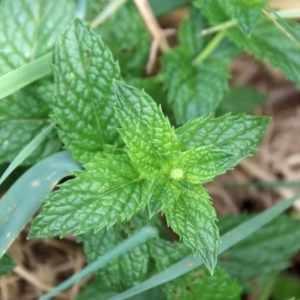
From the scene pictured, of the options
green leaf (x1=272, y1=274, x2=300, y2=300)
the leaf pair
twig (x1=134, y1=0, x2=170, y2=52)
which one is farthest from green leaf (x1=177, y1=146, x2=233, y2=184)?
green leaf (x1=272, y1=274, x2=300, y2=300)

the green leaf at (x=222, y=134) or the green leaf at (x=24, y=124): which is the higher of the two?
the green leaf at (x=24, y=124)

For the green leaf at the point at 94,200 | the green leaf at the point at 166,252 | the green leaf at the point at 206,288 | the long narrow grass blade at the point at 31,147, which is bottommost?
the green leaf at the point at 206,288

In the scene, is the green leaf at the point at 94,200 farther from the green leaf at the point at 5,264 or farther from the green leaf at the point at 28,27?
the green leaf at the point at 28,27

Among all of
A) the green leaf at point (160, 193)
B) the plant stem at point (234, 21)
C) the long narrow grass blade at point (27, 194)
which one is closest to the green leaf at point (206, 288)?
the green leaf at point (160, 193)

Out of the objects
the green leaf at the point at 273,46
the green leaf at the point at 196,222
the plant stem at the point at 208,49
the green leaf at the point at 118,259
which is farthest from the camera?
the plant stem at the point at 208,49

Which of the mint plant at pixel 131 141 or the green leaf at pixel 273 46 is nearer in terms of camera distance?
the mint plant at pixel 131 141

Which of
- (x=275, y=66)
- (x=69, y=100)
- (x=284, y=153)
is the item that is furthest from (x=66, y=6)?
(x=284, y=153)

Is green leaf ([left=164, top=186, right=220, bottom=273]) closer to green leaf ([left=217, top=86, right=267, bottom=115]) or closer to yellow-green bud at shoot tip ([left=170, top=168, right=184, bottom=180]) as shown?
yellow-green bud at shoot tip ([left=170, top=168, right=184, bottom=180])
